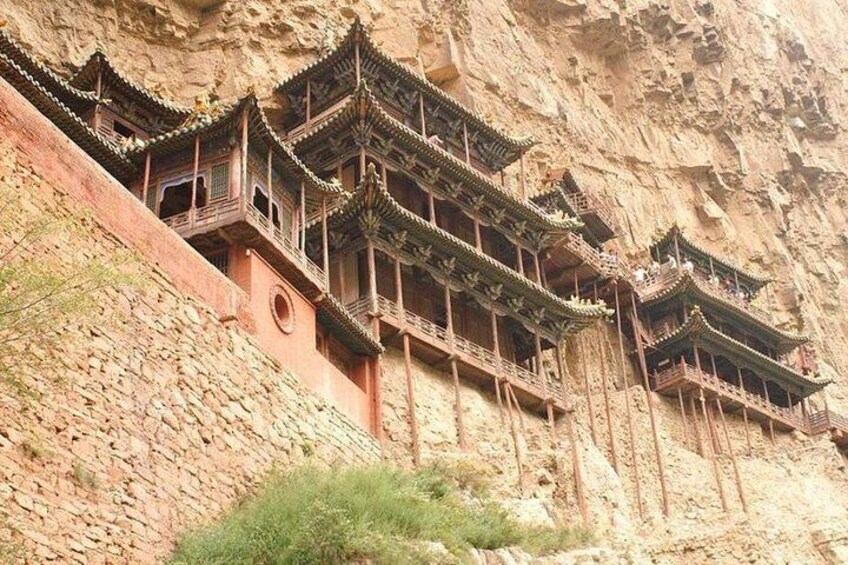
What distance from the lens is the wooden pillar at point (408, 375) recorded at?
2152 centimetres

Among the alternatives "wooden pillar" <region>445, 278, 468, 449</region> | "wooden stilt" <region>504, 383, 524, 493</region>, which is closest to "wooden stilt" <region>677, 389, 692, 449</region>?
"wooden stilt" <region>504, 383, 524, 493</region>

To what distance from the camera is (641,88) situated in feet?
136

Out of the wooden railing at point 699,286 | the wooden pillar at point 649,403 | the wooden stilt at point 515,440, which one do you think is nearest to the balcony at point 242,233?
the wooden stilt at point 515,440

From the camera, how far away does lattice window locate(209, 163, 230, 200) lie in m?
18.7

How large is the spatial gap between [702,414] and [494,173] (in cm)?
899

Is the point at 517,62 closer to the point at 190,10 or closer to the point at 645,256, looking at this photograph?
the point at 645,256

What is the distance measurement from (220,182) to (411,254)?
708cm

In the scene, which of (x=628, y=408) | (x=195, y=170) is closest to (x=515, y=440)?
(x=628, y=408)

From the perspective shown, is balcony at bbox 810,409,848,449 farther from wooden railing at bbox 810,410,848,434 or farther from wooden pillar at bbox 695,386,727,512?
wooden pillar at bbox 695,386,727,512

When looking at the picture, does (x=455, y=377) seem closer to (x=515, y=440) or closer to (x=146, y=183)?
(x=515, y=440)

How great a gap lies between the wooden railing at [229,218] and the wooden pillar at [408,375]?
4.34 metres

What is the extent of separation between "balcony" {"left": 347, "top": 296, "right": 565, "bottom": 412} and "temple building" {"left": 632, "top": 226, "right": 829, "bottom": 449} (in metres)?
6.57

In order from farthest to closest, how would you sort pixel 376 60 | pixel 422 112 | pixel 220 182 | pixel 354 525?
pixel 422 112
pixel 376 60
pixel 220 182
pixel 354 525

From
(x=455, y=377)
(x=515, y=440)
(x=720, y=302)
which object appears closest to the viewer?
(x=515, y=440)
